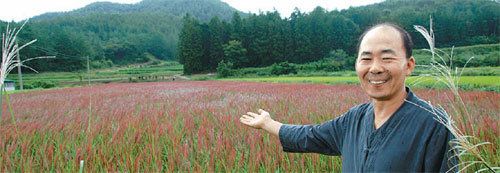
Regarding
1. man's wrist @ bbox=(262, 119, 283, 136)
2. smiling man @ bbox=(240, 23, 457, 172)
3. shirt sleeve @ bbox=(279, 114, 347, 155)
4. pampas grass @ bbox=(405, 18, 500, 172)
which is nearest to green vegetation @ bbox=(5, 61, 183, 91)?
man's wrist @ bbox=(262, 119, 283, 136)

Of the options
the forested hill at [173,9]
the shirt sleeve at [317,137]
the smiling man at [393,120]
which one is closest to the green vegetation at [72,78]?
the shirt sleeve at [317,137]

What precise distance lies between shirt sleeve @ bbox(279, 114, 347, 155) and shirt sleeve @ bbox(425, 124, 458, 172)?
46 centimetres

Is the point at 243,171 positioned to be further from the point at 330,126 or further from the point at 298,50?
the point at 298,50

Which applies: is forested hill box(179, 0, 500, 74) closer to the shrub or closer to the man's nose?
the shrub

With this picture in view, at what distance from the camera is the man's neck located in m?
1.07

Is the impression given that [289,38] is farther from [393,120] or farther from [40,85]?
[393,120]

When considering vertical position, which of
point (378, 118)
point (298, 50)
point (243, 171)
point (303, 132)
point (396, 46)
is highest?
point (298, 50)

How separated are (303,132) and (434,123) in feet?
2.23

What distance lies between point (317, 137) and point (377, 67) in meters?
0.60

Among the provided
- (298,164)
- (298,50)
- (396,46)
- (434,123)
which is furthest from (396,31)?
(298,50)

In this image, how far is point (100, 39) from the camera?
89188 millimetres

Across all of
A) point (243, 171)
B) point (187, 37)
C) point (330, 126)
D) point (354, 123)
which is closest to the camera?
point (354, 123)

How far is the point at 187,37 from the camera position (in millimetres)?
45812

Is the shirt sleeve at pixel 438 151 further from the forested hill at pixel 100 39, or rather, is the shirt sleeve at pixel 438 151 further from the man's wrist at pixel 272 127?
the forested hill at pixel 100 39
